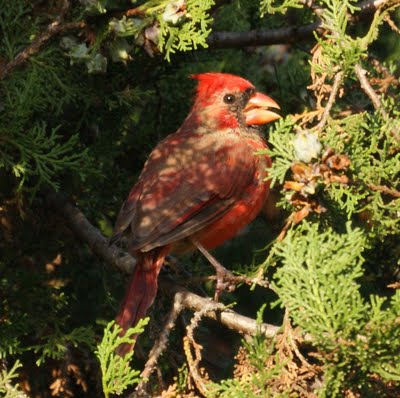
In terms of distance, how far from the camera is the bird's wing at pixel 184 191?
329cm

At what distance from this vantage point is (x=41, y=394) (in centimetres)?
341

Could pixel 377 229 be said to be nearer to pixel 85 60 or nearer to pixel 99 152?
pixel 85 60

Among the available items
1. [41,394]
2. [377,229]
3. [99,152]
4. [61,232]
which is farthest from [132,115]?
[377,229]

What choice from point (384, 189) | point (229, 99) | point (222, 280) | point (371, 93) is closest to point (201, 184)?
point (222, 280)

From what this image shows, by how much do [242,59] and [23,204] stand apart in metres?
1.41

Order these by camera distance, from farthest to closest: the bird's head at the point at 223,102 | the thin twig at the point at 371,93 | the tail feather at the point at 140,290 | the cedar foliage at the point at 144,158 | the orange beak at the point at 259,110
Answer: the bird's head at the point at 223,102
the orange beak at the point at 259,110
the tail feather at the point at 140,290
the thin twig at the point at 371,93
the cedar foliage at the point at 144,158

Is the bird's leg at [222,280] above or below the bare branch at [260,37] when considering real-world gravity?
below

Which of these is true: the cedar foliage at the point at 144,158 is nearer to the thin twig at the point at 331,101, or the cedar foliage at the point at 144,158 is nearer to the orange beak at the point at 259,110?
the thin twig at the point at 331,101

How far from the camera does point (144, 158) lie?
389 cm

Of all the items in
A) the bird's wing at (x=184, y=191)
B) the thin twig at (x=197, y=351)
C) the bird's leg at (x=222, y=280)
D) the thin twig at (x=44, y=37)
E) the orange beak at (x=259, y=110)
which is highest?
the thin twig at (x=44, y=37)

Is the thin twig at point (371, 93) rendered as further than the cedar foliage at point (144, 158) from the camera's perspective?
Yes

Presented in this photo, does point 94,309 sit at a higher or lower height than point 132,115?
lower

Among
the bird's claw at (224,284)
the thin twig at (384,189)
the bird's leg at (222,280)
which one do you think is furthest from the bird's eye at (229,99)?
the thin twig at (384,189)

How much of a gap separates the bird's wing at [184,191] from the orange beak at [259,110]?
0.14m
